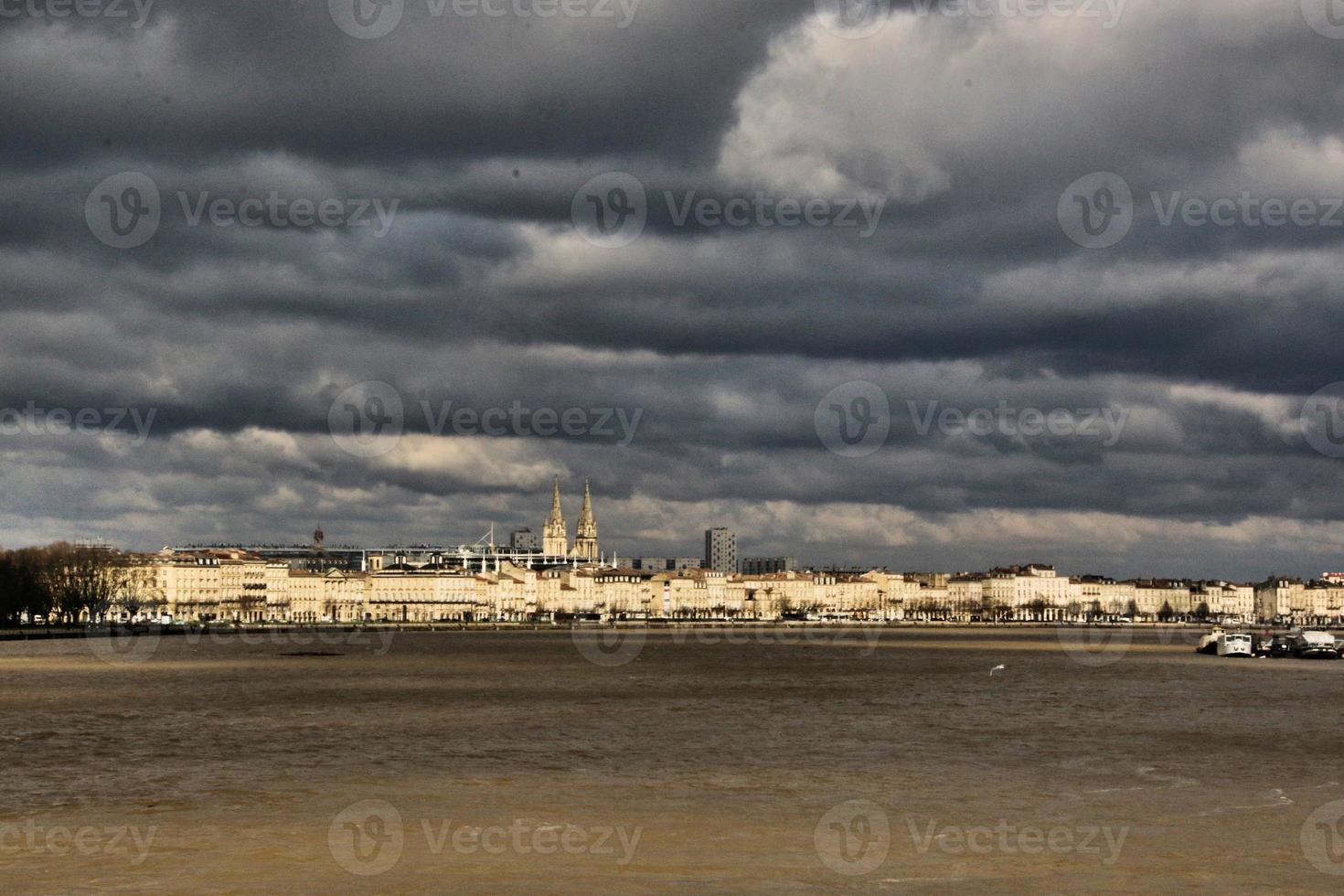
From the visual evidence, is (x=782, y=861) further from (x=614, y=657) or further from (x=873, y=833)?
(x=614, y=657)

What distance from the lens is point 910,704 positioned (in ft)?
189

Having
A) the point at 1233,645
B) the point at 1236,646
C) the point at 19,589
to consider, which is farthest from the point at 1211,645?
the point at 19,589
